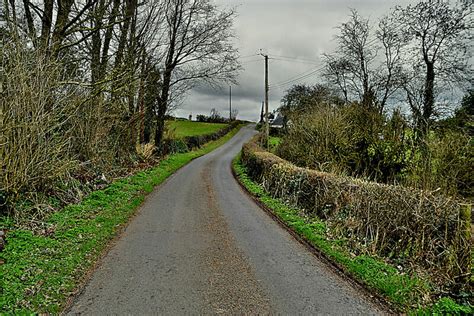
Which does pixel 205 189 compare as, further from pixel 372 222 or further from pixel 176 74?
pixel 176 74

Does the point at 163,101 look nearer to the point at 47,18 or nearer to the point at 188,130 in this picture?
the point at 47,18

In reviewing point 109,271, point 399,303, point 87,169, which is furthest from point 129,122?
point 399,303

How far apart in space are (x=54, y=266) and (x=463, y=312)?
19.7 feet

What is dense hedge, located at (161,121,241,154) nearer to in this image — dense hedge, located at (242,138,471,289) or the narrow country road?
the narrow country road

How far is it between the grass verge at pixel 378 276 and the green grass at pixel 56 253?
177 inches

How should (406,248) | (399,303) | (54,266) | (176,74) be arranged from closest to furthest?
(399,303)
(54,266)
(406,248)
(176,74)

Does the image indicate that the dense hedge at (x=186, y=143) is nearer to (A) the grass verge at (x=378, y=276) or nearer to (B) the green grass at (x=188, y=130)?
(B) the green grass at (x=188, y=130)

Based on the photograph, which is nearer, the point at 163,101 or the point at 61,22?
the point at 61,22

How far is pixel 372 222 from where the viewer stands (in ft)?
24.6

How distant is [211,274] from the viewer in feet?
19.6

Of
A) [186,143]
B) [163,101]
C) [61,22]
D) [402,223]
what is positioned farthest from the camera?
[186,143]

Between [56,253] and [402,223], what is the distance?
6305mm

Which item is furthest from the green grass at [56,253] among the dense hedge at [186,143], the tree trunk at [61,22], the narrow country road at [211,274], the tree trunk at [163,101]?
the dense hedge at [186,143]

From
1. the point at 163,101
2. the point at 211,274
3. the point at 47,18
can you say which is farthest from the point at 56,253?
the point at 163,101
